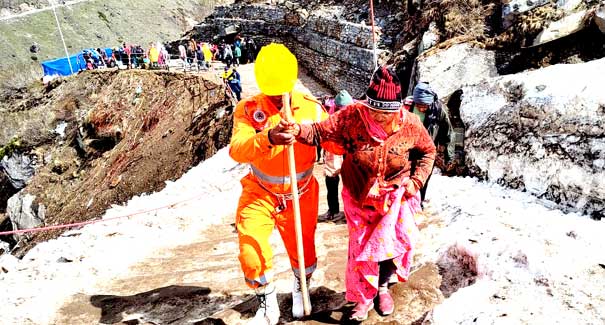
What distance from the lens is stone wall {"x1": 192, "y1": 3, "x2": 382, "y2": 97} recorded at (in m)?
14.3

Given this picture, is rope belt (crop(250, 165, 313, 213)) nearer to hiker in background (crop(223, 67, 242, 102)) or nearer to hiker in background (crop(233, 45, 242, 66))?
hiker in background (crop(223, 67, 242, 102))

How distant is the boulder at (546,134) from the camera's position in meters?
3.83

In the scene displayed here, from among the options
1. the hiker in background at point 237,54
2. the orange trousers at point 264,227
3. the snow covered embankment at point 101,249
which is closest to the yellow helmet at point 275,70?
the orange trousers at point 264,227

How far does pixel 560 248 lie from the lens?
118 inches

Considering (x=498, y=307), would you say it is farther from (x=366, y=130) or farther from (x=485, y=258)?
(x=366, y=130)

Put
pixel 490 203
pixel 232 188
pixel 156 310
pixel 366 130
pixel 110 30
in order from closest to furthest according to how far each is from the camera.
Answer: pixel 366 130
pixel 156 310
pixel 490 203
pixel 232 188
pixel 110 30

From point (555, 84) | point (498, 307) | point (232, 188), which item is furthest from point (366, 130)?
point (232, 188)

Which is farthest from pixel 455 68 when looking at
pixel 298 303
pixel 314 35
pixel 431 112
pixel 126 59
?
pixel 126 59

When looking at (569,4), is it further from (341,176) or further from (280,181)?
(280,181)

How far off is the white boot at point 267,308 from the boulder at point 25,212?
51.7 ft

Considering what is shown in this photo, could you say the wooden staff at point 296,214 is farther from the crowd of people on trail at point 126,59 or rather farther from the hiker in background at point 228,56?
the crowd of people on trail at point 126,59

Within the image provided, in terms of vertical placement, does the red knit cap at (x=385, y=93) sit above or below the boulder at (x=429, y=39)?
above

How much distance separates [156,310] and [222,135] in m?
8.47

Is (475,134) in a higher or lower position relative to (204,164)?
higher
